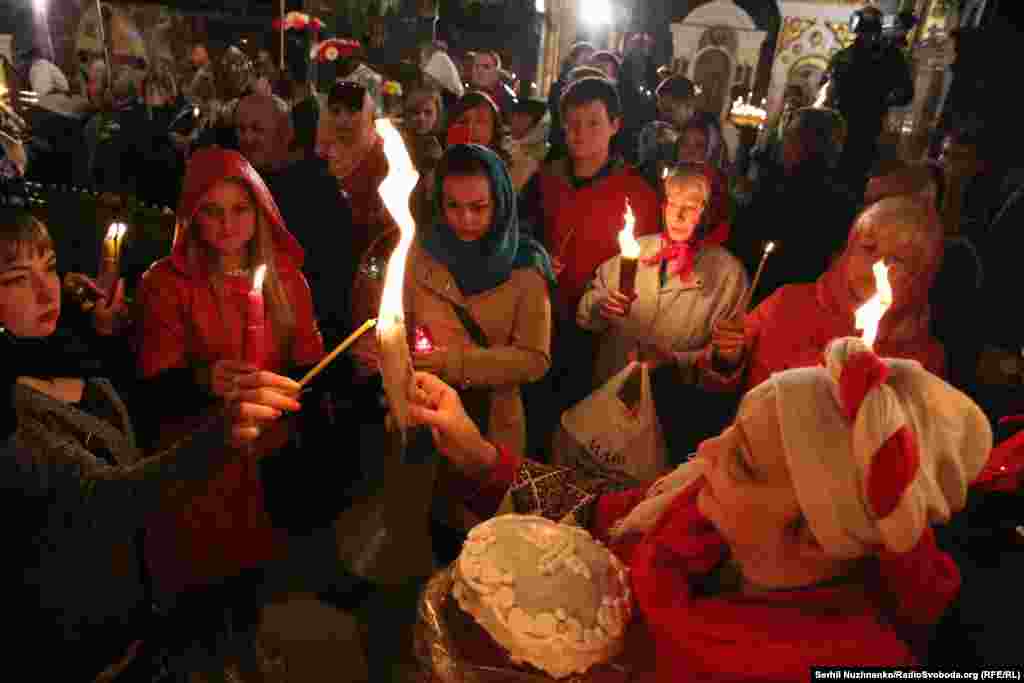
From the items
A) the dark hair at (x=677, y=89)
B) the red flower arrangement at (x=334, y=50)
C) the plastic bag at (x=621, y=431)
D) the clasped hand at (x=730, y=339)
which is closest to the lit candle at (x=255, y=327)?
the plastic bag at (x=621, y=431)

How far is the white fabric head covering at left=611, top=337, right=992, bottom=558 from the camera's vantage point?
1113 millimetres

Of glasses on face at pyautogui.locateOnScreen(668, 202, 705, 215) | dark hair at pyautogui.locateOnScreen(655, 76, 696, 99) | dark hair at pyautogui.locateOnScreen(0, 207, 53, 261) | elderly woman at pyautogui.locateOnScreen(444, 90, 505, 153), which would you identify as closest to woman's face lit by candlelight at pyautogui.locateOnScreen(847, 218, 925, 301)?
glasses on face at pyautogui.locateOnScreen(668, 202, 705, 215)

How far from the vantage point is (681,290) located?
3334 mm

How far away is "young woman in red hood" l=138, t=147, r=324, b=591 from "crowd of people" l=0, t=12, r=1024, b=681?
0.6 inches

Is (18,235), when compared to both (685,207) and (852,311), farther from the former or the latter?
(852,311)

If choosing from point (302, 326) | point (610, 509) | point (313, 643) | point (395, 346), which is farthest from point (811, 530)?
point (302, 326)

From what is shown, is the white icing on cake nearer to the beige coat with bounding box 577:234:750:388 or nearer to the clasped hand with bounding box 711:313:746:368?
the clasped hand with bounding box 711:313:746:368

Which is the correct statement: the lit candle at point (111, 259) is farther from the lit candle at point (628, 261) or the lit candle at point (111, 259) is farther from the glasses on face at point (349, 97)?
the glasses on face at point (349, 97)

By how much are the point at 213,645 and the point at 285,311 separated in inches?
54.3

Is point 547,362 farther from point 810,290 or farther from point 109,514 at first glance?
point 109,514

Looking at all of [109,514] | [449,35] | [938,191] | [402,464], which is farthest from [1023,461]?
[449,35]

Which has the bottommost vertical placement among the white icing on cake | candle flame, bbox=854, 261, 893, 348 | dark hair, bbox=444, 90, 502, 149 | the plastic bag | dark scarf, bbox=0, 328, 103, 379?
the plastic bag

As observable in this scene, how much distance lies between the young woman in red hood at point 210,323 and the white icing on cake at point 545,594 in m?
1.57

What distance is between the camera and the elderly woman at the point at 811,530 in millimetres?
1150
